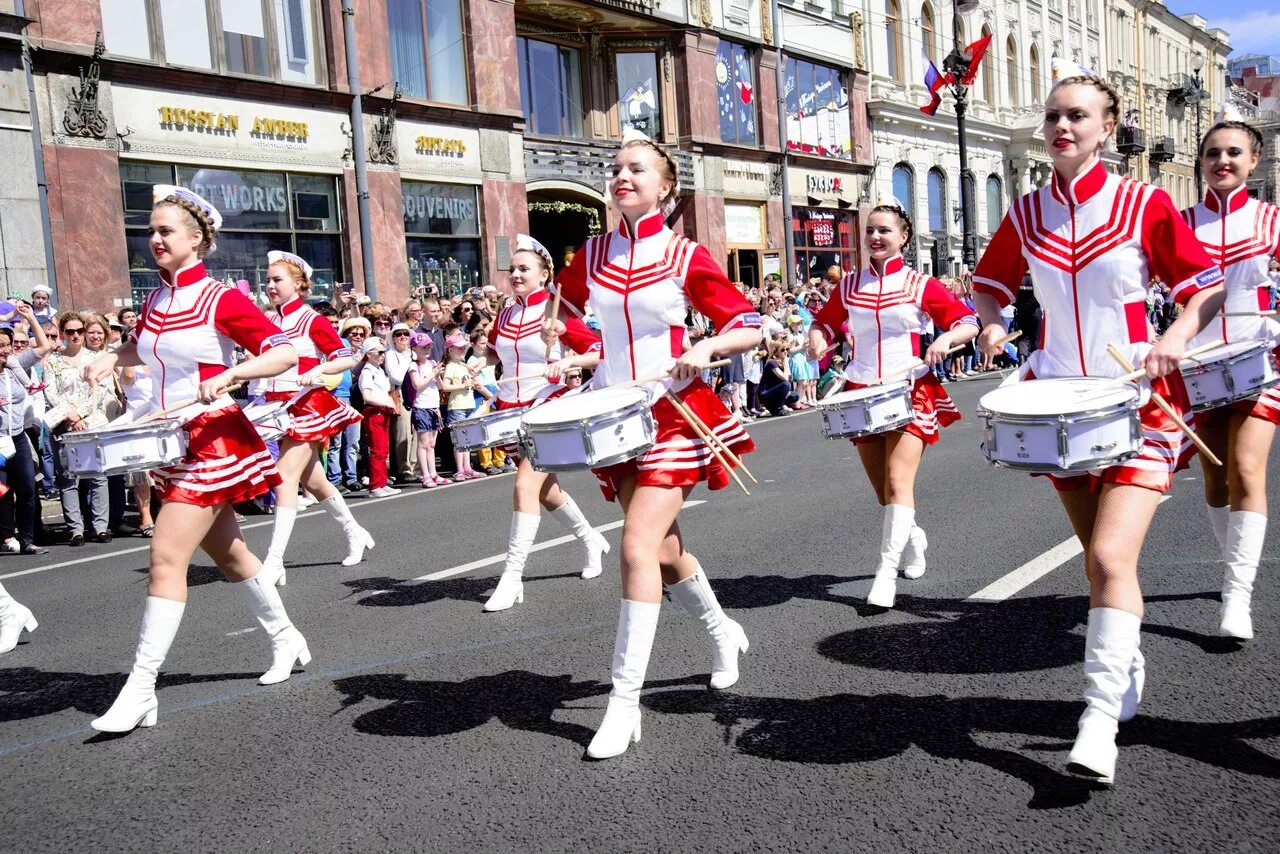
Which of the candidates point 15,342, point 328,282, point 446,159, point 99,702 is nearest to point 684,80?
point 446,159

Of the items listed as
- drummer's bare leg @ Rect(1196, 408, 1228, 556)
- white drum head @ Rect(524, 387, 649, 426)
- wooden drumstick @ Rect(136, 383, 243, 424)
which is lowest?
drummer's bare leg @ Rect(1196, 408, 1228, 556)

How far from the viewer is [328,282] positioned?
817 inches

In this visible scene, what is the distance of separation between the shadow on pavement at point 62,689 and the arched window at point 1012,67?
4595 cm

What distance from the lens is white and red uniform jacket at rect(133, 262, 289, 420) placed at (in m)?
4.82

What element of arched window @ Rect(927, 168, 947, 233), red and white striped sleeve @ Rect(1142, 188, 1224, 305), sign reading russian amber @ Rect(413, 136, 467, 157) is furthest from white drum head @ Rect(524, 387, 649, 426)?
arched window @ Rect(927, 168, 947, 233)

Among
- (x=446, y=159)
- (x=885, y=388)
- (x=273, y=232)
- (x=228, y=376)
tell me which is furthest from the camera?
(x=446, y=159)

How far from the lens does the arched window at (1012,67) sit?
46312mm

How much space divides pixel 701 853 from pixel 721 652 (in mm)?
1437

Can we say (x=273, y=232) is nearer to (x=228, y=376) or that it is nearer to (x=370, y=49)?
(x=370, y=49)

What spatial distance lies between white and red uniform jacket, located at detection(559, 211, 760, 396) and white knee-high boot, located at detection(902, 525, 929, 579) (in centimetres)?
262

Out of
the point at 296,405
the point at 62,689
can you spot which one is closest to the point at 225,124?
the point at 296,405

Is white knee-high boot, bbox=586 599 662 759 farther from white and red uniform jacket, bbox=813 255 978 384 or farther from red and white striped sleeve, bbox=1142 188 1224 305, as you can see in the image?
white and red uniform jacket, bbox=813 255 978 384

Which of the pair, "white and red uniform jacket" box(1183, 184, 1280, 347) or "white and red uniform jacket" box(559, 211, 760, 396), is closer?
"white and red uniform jacket" box(559, 211, 760, 396)

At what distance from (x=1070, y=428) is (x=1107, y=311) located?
0.61 m
